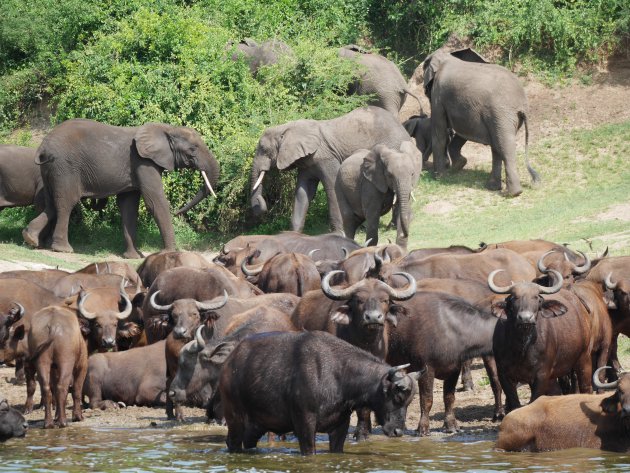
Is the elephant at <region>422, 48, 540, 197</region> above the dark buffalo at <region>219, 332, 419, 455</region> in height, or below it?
above

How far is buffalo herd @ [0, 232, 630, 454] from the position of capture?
11.9 meters

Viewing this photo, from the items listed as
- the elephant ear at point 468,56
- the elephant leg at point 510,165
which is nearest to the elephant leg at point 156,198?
the elephant leg at point 510,165

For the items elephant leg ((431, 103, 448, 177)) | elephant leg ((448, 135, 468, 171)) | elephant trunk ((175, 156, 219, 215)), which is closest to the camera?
elephant trunk ((175, 156, 219, 215))

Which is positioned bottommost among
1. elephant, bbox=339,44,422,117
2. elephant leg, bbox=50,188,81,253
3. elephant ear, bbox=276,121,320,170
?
elephant leg, bbox=50,188,81,253

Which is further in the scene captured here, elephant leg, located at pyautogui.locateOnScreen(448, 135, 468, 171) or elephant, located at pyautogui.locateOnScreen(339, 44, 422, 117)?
elephant, located at pyautogui.locateOnScreen(339, 44, 422, 117)

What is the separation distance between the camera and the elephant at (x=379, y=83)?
110ft

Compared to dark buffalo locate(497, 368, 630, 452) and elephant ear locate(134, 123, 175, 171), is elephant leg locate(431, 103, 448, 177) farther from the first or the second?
dark buffalo locate(497, 368, 630, 452)

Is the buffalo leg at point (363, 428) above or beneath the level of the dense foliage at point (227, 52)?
beneath

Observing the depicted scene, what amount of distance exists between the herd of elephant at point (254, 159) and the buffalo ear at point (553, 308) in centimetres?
1364

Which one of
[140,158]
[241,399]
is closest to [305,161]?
[140,158]

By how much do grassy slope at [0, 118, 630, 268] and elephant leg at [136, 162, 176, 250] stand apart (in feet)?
3.70

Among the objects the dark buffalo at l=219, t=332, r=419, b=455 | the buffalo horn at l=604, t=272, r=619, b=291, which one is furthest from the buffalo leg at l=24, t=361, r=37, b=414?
the buffalo horn at l=604, t=272, r=619, b=291

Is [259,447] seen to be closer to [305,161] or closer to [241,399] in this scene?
[241,399]

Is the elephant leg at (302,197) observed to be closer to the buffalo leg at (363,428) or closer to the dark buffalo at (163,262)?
the dark buffalo at (163,262)
